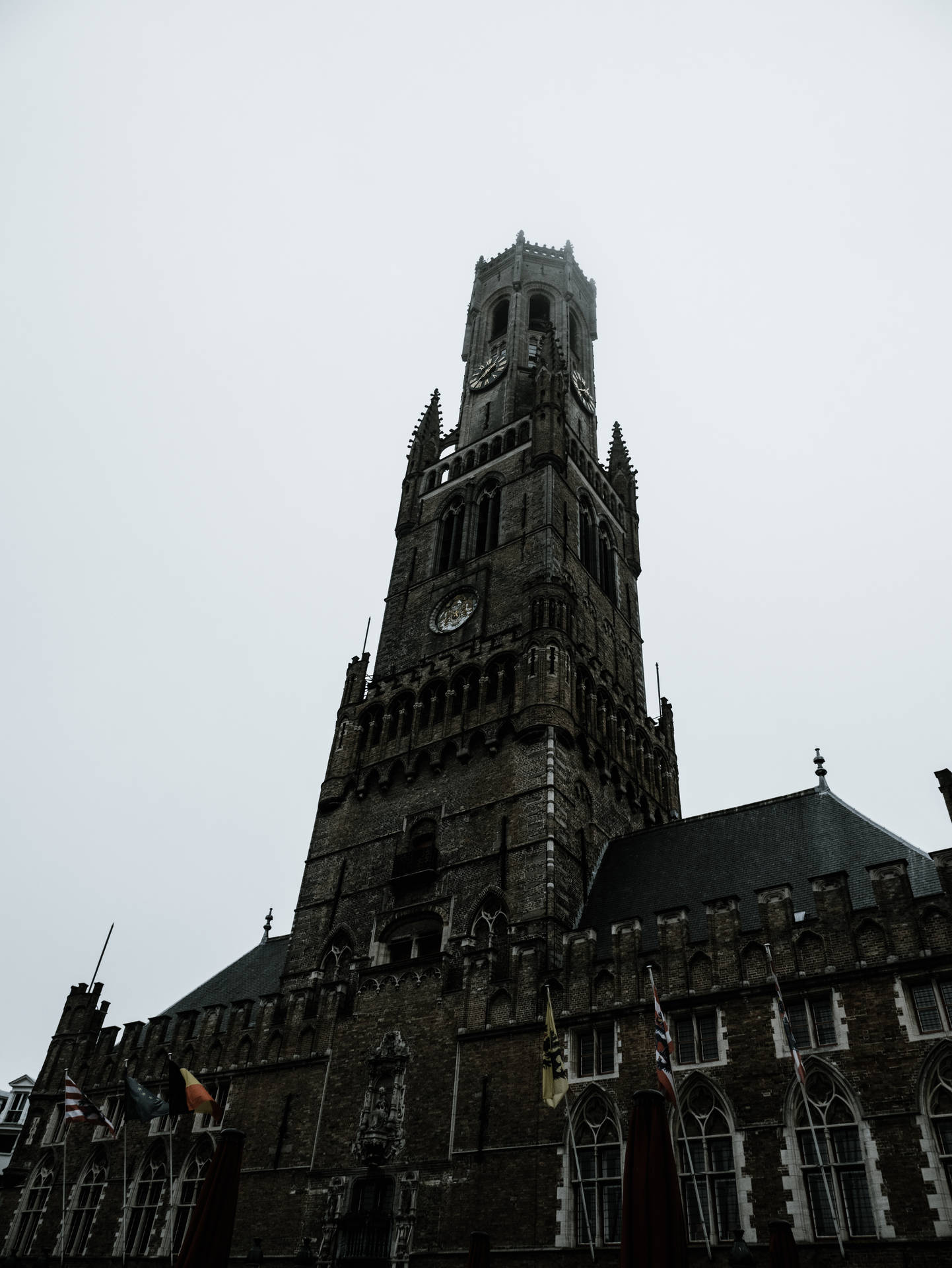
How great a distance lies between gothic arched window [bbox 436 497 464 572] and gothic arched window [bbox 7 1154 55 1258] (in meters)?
27.7

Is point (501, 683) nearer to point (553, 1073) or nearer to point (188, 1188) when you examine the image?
point (553, 1073)

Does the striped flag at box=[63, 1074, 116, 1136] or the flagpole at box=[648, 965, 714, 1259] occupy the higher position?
→ the striped flag at box=[63, 1074, 116, 1136]

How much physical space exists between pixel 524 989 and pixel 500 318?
4682cm

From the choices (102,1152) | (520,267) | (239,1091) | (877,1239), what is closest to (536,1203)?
(877,1239)

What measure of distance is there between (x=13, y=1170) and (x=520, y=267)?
55548 millimetres

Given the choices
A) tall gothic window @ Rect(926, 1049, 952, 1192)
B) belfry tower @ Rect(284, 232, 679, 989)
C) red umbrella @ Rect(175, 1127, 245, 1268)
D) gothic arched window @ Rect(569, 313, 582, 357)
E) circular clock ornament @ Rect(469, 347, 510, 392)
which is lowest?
red umbrella @ Rect(175, 1127, 245, 1268)

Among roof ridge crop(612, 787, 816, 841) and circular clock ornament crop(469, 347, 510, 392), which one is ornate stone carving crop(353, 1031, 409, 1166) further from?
circular clock ornament crop(469, 347, 510, 392)

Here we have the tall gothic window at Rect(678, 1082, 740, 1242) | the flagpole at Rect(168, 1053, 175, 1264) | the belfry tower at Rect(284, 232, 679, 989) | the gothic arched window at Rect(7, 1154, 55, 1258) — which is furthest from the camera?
the gothic arched window at Rect(7, 1154, 55, 1258)

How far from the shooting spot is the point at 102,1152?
3180 cm

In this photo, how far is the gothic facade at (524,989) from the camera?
812 inches

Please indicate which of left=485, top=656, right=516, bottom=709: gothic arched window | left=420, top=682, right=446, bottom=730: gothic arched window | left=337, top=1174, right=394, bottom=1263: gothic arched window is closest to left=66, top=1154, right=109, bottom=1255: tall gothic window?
left=337, top=1174, right=394, bottom=1263: gothic arched window

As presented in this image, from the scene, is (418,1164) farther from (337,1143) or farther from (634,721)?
(634,721)

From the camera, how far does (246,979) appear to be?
3906cm

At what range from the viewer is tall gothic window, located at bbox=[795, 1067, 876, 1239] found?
19.1m
